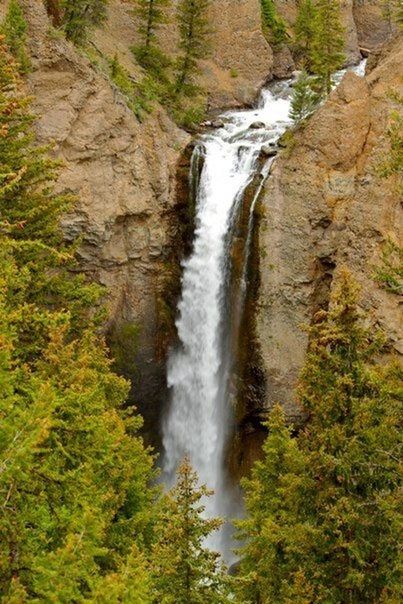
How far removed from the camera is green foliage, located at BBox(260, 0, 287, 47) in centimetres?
4522

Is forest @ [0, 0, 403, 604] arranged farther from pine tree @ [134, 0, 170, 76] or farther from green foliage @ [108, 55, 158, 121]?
pine tree @ [134, 0, 170, 76]

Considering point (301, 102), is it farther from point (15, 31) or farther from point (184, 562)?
point (184, 562)

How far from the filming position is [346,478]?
11.1 meters

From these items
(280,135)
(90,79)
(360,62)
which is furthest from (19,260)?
(360,62)

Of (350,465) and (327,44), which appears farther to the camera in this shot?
(327,44)

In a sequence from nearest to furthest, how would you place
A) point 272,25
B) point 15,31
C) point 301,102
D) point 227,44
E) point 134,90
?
point 15,31 → point 301,102 → point 134,90 → point 227,44 → point 272,25

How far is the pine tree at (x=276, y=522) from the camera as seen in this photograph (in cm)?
1182

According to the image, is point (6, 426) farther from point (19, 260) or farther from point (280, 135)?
point (280, 135)

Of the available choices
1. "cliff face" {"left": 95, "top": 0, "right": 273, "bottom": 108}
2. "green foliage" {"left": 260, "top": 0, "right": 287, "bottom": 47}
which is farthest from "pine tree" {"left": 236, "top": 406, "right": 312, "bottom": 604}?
"green foliage" {"left": 260, "top": 0, "right": 287, "bottom": 47}

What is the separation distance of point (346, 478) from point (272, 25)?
145 feet

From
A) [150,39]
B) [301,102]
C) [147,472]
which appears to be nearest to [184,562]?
[147,472]

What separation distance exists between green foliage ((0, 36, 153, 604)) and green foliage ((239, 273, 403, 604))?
4.01m

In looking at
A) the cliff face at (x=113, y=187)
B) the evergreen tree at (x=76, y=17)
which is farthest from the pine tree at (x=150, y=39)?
→ the cliff face at (x=113, y=187)

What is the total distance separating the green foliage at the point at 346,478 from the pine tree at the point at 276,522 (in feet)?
0.20
